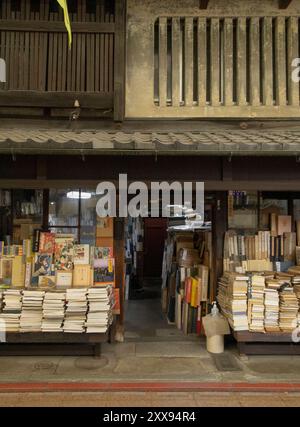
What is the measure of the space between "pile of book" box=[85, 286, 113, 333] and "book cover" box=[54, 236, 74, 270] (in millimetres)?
824

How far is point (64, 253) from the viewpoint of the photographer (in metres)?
6.78

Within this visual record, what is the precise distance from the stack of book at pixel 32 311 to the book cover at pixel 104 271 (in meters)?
1.22

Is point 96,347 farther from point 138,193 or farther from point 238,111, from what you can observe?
point 238,111

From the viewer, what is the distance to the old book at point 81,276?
6.64 metres

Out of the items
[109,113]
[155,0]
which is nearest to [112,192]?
[109,113]

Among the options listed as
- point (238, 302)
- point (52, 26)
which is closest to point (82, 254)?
point (238, 302)

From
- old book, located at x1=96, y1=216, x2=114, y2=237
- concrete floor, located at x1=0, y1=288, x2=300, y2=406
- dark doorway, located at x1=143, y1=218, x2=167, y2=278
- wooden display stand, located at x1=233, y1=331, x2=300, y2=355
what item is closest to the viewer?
concrete floor, located at x1=0, y1=288, x2=300, y2=406

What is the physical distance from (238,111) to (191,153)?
2.87 meters

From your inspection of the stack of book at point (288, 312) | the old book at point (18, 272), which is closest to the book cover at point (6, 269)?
the old book at point (18, 272)

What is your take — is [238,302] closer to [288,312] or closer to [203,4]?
[288,312]

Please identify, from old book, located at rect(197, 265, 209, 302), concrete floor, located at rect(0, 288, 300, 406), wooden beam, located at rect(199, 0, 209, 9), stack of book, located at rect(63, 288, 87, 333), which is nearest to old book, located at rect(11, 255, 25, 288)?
stack of book, located at rect(63, 288, 87, 333)

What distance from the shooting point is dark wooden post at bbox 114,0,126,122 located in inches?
297

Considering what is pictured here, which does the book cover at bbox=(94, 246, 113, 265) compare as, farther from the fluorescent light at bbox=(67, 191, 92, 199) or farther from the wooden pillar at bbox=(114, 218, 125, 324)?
the fluorescent light at bbox=(67, 191, 92, 199)

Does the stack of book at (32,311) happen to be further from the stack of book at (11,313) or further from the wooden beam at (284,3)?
the wooden beam at (284,3)
